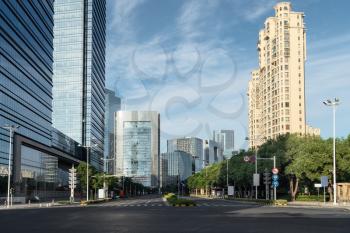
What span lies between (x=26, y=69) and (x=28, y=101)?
7.96m

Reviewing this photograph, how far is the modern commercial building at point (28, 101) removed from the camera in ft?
355

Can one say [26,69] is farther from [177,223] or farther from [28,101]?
[177,223]

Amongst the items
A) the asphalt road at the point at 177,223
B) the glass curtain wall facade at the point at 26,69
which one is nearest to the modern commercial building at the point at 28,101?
the glass curtain wall facade at the point at 26,69

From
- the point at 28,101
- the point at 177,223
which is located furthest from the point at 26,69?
the point at 177,223

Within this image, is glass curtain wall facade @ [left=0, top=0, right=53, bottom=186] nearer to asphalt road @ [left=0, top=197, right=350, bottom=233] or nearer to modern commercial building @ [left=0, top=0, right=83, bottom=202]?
modern commercial building @ [left=0, top=0, right=83, bottom=202]

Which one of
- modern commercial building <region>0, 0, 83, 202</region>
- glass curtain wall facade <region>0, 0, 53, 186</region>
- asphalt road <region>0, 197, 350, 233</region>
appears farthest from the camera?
modern commercial building <region>0, 0, 83, 202</region>

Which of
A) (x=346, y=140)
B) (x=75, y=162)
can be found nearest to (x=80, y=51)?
(x=75, y=162)

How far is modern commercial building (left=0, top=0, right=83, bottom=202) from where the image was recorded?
108 meters

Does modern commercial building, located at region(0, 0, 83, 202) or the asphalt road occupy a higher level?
modern commercial building, located at region(0, 0, 83, 202)

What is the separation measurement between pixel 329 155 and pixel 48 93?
87.4 m

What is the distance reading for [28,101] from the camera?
127 metres

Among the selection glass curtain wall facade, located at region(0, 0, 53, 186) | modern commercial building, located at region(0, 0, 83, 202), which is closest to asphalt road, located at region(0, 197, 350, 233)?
modern commercial building, located at region(0, 0, 83, 202)

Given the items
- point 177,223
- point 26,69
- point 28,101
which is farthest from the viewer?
point 28,101

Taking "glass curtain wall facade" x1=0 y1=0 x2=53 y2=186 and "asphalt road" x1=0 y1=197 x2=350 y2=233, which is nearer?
"asphalt road" x1=0 y1=197 x2=350 y2=233
